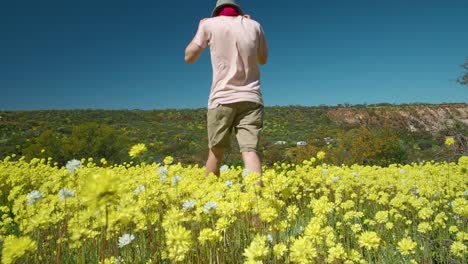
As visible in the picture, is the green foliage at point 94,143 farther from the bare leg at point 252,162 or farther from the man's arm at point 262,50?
the bare leg at point 252,162

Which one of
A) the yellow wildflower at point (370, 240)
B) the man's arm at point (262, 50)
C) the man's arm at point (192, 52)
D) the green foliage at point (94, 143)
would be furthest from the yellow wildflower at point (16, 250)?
the green foliage at point (94, 143)

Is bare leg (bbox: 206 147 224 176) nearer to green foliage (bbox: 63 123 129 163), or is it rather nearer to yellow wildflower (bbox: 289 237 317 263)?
yellow wildflower (bbox: 289 237 317 263)

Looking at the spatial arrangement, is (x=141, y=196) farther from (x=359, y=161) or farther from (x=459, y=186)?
(x=359, y=161)

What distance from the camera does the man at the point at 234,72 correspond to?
376 centimetres

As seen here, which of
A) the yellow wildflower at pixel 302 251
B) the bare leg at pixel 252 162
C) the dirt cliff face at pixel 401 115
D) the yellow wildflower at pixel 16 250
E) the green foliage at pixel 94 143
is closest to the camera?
the yellow wildflower at pixel 16 250

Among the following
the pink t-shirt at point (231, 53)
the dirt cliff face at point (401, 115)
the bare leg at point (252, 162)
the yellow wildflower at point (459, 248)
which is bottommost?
the yellow wildflower at point (459, 248)

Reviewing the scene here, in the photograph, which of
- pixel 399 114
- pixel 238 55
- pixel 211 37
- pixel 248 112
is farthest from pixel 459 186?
pixel 399 114

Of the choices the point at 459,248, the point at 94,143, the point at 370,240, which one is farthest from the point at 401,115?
the point at 370,240

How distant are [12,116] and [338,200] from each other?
1742 inches

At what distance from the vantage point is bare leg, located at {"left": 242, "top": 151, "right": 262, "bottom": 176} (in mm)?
3730

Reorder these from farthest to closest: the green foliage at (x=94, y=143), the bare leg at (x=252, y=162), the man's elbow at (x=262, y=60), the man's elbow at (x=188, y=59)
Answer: the green foliage at (x=94, y=143) < the man's elbow at (x=262, y=60) < the man's elbow at (x=188, y=59) < the bare leg at (x=252, y=162)

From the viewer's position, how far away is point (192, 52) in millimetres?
3910

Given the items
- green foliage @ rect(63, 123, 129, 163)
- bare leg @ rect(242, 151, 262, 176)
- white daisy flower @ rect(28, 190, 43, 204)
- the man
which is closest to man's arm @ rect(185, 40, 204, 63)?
the man

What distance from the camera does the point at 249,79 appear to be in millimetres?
3885
